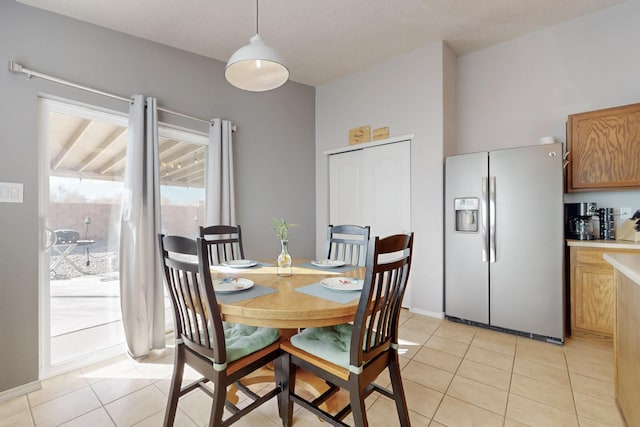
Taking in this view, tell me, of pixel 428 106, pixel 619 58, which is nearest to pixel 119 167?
pixel 428 106

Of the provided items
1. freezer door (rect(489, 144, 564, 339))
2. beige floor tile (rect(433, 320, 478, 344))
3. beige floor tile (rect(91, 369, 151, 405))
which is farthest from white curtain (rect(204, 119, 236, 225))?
freezer door (rect(489, 144, 564, 339))

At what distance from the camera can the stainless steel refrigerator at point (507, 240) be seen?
2551 mm

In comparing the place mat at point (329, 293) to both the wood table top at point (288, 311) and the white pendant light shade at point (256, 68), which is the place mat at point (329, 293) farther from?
the white pendant light shade at point (256, 68)

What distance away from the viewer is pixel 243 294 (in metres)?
1.47

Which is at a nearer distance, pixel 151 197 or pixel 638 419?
pixel 638 419

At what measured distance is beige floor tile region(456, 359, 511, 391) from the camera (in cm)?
199

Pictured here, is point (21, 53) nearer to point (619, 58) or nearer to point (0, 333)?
point (0, 333)

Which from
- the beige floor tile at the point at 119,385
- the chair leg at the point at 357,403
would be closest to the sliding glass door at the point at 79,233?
the beige floor tile at the point at 119,385

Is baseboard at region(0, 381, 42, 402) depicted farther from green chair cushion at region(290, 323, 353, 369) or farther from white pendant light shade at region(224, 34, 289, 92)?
white pendant light shade at region(224, 34, 289, 92)

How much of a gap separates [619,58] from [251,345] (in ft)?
12.7

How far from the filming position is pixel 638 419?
1.30 meters

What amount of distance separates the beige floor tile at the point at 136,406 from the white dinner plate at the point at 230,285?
35.8 inches

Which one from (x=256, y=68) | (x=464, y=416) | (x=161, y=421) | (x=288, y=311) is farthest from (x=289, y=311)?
(x=256, y=68)

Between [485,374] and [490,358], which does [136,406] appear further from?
[490,358]
